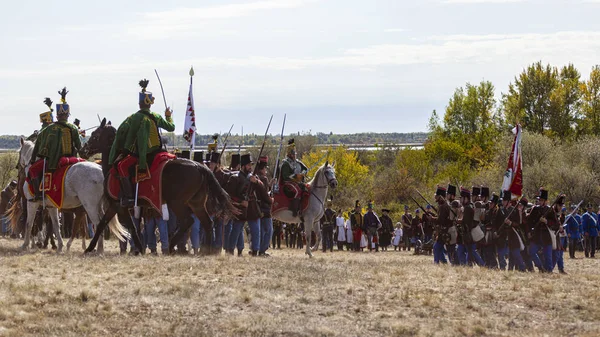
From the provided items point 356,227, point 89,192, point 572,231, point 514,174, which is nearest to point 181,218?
point 89,192

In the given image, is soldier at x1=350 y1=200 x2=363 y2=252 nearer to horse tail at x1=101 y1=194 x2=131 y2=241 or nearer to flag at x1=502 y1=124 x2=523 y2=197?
flag at x1=502 y1=124 x2=523 y2=197

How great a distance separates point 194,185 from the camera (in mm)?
18844

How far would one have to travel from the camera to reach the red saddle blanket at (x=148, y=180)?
61.8ft

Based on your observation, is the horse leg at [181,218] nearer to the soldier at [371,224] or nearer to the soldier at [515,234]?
the soldier at [515,234]

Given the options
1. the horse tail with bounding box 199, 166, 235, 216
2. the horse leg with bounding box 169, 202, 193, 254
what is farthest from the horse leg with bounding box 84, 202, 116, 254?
the horse tail with bounding box 199, 166, 235, 216

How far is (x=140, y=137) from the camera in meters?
19.0

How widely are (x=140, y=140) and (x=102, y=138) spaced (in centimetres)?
190

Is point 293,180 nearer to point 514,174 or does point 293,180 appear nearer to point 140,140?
point 514,174

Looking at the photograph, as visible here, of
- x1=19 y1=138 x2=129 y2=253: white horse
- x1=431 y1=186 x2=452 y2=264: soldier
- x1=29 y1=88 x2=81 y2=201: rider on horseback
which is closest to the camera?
x1=19 y1=138 x2=129 y2=253: white horse

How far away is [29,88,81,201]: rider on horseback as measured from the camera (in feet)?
68.0

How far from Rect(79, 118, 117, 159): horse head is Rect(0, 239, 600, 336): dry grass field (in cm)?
363

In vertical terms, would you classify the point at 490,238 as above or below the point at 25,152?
below

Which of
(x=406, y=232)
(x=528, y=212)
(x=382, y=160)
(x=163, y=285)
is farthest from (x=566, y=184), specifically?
(x=382, y=160)

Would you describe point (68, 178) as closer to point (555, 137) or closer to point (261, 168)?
point (261, 168)
